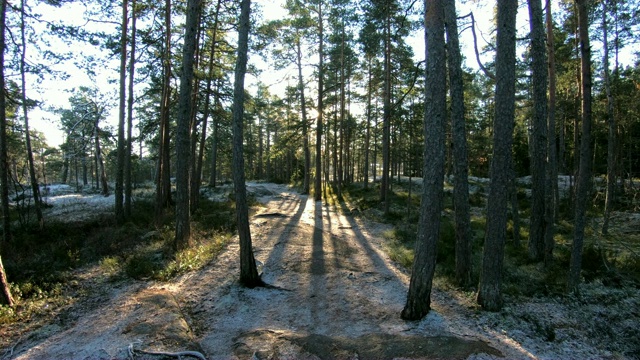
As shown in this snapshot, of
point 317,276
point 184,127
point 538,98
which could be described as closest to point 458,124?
point 538,98

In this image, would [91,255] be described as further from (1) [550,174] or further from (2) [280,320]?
(1) [550,174]

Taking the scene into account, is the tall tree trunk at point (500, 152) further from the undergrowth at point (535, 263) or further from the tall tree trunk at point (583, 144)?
the tall tree trunk at point (583, 144)

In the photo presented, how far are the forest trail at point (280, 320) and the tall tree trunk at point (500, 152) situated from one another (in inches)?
32.5

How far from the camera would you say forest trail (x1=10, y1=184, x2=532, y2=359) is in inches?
184

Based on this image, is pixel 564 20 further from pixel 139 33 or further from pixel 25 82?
pixel 25 82

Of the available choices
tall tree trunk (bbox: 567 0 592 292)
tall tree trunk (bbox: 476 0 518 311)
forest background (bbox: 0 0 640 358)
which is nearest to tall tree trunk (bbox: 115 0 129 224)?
forest background (bbox: 0 0 640 358)

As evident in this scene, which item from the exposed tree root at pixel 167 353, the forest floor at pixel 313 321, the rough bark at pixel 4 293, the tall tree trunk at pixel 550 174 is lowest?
the forest floor at pixel 313 321

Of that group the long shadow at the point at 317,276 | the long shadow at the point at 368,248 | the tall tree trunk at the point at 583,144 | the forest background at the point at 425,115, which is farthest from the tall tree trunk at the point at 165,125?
the tall tree trunk at the point at 583,144

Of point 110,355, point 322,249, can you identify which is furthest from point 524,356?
point 322,249

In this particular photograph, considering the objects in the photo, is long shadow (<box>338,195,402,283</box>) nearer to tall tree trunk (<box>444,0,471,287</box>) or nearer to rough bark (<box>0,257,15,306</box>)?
tall tree trunk (<box>444,0,471,287</box>)

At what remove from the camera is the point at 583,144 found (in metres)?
6.42

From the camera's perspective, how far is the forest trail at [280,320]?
15.4 feet

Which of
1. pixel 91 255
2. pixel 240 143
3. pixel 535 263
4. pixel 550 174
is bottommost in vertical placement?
pixel 535 263

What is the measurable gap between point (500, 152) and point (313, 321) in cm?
458
